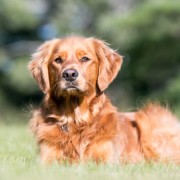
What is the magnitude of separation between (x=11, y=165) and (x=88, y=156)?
3.39ft

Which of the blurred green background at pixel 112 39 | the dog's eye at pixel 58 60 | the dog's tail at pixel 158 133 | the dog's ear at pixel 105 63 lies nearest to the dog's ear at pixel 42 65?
the dog's eye at pixel 58 60

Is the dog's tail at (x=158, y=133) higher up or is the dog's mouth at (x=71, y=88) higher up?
the dog's mouth at (x=71, y=88)

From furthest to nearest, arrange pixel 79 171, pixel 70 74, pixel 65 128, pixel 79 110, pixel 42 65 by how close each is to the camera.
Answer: pixel 42 65 → pixel 79 110 → pixel 65 128 → pixel 70 74 → pixel 79 171

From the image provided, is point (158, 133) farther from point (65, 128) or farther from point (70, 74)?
point (70, 74)

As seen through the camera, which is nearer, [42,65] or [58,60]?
[58,60]

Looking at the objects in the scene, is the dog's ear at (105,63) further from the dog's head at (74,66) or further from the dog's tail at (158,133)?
the dog's tail at (158,133)

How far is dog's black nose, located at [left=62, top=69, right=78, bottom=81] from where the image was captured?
7191 millimetres

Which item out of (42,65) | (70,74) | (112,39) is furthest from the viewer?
→ (112,39)

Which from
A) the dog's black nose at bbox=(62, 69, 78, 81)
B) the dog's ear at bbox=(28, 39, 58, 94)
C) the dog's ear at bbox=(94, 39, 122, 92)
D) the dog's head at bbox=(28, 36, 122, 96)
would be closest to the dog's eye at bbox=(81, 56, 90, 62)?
the dog's head at bbox=(28, 36, 122, 96)

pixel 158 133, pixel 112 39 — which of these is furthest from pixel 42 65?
pixel 112 39

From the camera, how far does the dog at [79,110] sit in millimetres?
7285

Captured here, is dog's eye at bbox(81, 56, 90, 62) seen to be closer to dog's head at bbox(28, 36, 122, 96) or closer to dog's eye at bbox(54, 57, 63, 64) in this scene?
dog's head at bbox(28, 36, 122, 96)

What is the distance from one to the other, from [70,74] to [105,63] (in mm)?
767

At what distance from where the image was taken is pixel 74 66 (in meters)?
7.29
